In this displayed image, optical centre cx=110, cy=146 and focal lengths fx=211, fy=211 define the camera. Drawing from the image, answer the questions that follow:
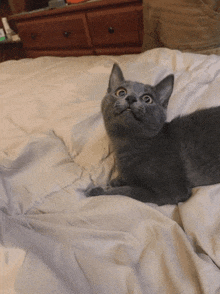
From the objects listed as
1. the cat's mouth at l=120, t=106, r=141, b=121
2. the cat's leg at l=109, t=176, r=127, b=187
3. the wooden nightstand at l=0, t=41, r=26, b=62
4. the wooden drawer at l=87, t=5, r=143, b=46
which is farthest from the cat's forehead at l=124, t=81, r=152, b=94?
the wooden nightstand at l=0, t=41, r=26, b=62

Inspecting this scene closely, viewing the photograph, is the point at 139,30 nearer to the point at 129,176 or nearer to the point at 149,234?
the point at 129,176

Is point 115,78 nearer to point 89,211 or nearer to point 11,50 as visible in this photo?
point 89,211

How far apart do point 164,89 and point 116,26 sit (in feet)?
4.55

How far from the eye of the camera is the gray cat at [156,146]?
0.71 m

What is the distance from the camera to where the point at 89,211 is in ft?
1.89

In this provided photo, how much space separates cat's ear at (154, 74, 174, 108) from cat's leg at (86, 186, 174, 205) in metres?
0.37

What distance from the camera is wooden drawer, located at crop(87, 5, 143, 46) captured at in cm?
179

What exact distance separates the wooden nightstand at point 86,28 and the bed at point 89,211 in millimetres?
857

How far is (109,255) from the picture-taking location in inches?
18.5

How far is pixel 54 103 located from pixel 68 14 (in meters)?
1.55

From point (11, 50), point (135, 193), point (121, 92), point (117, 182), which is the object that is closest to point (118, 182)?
point (117, 182)

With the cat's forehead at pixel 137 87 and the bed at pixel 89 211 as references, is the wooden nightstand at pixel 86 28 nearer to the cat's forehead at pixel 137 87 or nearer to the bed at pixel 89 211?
the bed at pixel 89 211

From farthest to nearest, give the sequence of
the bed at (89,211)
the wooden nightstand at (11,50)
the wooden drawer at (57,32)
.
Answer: the wooden nightstand at (11,50) < the wooden drawer at (57,32) < the bed at (89,211)

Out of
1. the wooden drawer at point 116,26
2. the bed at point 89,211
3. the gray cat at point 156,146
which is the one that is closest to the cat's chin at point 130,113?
the gray cat at point 156,146
